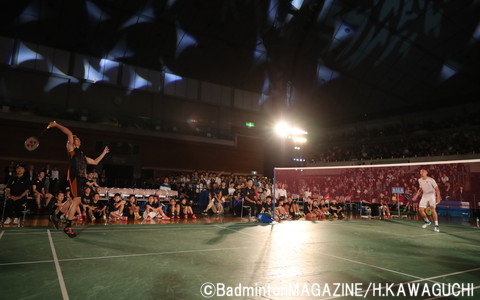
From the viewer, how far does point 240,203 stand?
47.9ft

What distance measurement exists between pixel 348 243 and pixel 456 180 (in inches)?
546

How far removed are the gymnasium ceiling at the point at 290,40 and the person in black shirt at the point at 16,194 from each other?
15.8 m

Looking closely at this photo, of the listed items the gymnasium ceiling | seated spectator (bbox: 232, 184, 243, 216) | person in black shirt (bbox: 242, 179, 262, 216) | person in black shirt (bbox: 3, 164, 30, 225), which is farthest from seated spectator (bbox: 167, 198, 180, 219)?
the gymnasium ceiling

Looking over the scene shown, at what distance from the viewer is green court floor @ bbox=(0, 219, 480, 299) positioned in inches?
153

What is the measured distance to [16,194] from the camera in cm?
964

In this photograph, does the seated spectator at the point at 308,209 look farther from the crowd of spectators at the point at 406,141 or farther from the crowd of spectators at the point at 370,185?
the crowd of spectators at the point at 406,141

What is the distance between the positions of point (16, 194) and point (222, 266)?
812cm

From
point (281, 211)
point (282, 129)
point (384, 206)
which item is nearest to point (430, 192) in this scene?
point (281, 211)

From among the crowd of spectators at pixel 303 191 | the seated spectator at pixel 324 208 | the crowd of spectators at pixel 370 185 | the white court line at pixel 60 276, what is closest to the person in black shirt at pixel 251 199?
the crowd of spectators at pixel 303 191

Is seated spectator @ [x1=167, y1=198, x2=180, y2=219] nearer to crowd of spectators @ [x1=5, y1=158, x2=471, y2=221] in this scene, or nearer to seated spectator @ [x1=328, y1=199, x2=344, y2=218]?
crowd of spectators @ [x1=5, y1=158, x2=471, y2=221]

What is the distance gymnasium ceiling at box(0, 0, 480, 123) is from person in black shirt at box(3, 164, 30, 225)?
15.8 metres

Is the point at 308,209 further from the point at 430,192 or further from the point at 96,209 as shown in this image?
the point at 96,209

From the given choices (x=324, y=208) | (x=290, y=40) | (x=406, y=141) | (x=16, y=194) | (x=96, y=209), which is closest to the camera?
(x=16, y=194)

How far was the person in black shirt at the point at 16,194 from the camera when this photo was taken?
9453 millimetres
